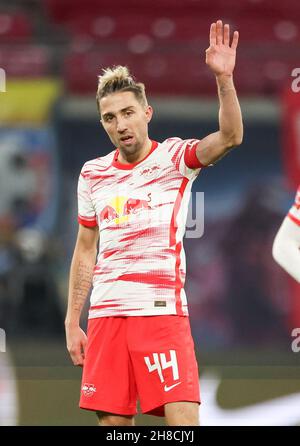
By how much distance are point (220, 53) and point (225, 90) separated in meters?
0.14

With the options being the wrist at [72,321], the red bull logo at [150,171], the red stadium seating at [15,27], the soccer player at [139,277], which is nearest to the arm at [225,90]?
the soccer player at [139,277]

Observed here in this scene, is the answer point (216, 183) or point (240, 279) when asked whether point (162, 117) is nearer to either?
point (216, 183)

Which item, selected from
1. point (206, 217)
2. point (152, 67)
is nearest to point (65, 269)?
point (206, 217)

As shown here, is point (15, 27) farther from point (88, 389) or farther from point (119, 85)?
point (88, 389)

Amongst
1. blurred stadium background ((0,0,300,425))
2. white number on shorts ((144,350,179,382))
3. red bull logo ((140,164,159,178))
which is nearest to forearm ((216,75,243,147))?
red bull logo ((140,164,159,178))

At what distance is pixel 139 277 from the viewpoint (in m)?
4.34

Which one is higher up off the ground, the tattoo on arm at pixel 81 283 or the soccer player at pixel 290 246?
the soccer player at pixel 290 246

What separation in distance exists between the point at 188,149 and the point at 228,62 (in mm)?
402

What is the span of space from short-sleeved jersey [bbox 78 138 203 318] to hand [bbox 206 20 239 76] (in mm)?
364

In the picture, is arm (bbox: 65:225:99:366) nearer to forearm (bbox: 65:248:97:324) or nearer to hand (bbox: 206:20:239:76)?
forearm (bbox: 65:248:97:324)

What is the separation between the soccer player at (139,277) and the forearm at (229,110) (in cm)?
16

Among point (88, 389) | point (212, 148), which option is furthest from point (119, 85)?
point (88, 389)

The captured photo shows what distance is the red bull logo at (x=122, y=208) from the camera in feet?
14.2

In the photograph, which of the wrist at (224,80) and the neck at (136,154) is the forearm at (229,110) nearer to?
the wrist at (224,80)
